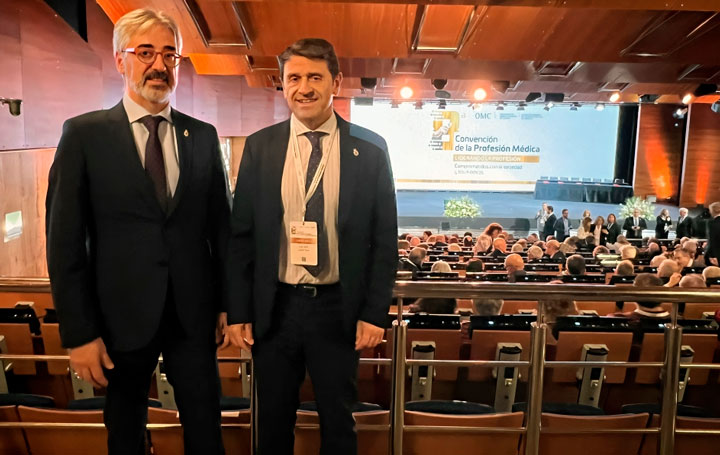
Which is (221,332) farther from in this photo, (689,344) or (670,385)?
(689,344)

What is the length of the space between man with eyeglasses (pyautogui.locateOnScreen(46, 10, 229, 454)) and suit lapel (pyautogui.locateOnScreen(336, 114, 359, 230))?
36 centimetres

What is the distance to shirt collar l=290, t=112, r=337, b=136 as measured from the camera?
5.64 feet

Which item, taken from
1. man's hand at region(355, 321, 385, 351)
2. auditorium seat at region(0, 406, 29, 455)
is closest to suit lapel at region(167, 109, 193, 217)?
man's hand at region(355, 321, 385, 351)

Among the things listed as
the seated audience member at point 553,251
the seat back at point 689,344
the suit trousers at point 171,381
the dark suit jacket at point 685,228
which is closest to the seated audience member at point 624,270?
the seated audience member at point 553,251

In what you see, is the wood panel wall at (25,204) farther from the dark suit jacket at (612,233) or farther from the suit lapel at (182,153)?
the dark suit jacket at (612,233)

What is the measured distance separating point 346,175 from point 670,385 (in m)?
1.46

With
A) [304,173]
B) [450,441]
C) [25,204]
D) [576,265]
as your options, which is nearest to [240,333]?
[304,173]

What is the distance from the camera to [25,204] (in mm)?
7211

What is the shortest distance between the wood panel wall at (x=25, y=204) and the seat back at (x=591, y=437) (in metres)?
6.52

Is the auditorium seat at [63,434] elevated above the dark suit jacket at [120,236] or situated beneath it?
situated beneath

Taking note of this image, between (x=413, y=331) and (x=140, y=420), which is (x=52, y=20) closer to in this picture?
(x=413, y=331)

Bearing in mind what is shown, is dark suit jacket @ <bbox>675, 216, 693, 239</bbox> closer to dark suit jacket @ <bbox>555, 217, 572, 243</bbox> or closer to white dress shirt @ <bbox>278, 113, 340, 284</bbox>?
dark suit jacket @ <bbox>555, 217, 572, 243</bbox>

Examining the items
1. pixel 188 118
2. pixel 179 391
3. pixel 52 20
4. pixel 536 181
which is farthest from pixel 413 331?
pixel 536 181

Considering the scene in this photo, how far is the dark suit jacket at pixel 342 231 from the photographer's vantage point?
166cm
